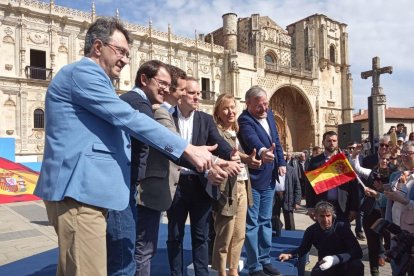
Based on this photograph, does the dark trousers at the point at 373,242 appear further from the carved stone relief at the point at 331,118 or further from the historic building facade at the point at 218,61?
the carved stone relief at the point at 331,118

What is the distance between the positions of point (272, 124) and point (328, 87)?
35237mm

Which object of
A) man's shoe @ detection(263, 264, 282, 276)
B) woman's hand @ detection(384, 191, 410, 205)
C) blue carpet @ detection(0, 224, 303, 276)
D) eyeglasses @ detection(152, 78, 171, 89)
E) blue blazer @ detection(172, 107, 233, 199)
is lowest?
blue carpet @ detection(0, 224, 303, 276)

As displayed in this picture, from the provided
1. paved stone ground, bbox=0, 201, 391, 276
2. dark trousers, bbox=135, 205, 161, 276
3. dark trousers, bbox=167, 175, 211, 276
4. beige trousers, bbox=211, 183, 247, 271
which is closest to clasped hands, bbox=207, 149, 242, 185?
dark trousers, bbox=135, 205, 161, 276

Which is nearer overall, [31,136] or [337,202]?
[337,202]

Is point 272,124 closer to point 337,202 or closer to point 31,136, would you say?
point 337,202

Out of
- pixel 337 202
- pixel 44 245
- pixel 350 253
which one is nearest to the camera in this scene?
pixel 350 253

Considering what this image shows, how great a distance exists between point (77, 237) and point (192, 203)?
5.23 feet

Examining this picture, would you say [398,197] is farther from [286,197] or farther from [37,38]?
[37,38]

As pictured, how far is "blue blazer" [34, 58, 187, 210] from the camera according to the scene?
6.00 ft

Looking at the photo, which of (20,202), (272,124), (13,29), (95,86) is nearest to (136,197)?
(95,86)

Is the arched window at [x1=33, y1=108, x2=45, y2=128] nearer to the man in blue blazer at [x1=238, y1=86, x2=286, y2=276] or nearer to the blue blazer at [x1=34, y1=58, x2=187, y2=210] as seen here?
the man in blue blazer at [x1=238, y1=86, x2=286, y2=276]

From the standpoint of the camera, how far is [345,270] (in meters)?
3.80

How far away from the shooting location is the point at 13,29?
66.8 feet

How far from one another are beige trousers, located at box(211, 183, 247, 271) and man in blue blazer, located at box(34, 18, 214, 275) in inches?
68.9
